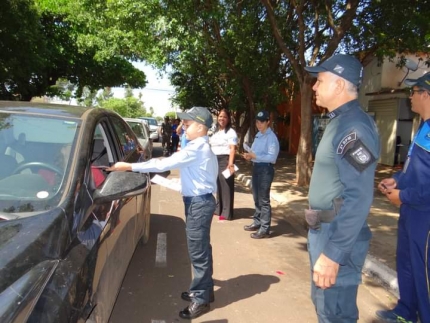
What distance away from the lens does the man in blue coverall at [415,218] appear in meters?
3.03

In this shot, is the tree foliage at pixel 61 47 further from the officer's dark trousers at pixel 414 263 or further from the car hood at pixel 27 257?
the car hood at pixel 27 257

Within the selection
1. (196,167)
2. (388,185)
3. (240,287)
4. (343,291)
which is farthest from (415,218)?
(240,287)

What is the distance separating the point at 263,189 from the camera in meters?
5.73

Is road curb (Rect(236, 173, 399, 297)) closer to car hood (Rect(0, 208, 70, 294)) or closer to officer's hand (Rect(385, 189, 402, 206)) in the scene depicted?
officer's hand (Rect(385, 189, 402, 206))

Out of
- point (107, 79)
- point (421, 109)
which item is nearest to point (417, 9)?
point (421, 109)

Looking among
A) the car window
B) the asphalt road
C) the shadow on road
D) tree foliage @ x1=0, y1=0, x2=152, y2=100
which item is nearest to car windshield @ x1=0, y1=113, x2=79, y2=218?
the car window

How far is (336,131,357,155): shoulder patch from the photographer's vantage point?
2.06 m

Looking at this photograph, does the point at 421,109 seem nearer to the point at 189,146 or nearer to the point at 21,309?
the point at 189,146

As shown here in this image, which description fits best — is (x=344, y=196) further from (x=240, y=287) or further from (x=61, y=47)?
(x=61, y=47)

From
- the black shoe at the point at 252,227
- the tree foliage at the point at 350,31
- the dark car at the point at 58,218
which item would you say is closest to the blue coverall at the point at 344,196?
the dark car at the point at 58,218

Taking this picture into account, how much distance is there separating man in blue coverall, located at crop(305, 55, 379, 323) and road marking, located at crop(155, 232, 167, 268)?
262 centimetres

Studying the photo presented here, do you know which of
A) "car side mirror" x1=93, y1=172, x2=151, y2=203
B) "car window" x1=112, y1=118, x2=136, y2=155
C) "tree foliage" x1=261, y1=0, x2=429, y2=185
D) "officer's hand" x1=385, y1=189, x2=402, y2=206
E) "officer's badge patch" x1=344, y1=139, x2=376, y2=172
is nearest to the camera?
"officer's badge patch" x1=344, y1=139, x2=376, y2=172

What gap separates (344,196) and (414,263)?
4.91 feet

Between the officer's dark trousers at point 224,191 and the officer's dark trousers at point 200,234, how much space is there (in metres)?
3.12
